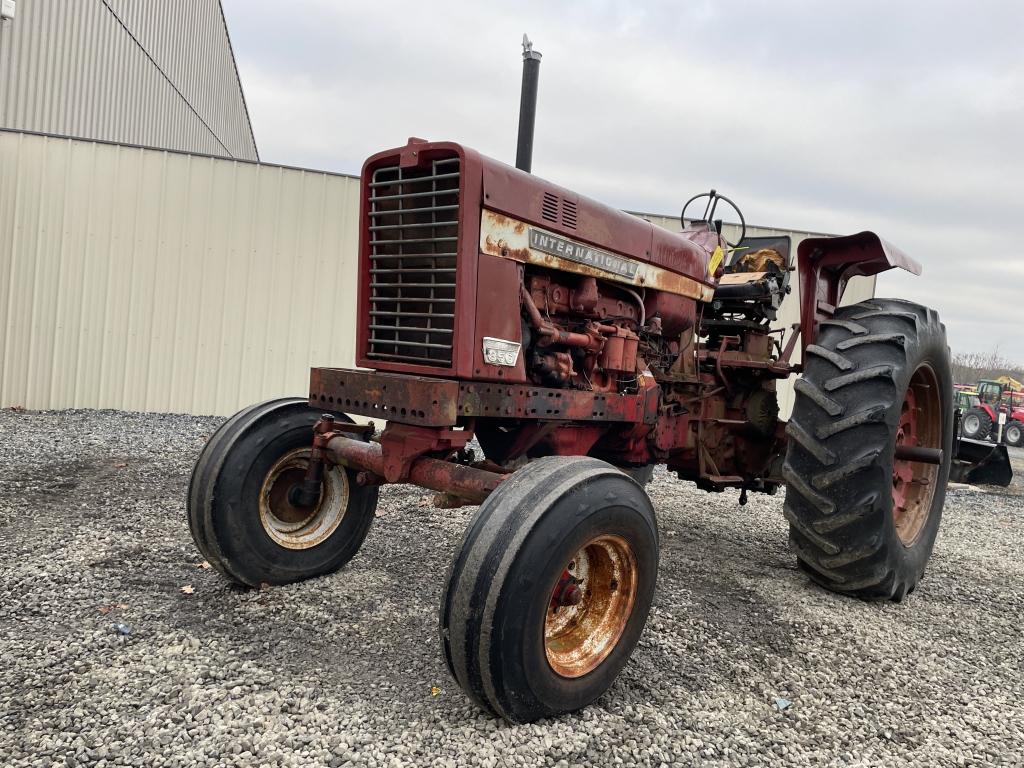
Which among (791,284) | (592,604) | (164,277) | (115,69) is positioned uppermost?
(115,69)

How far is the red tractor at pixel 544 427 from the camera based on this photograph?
2.35 m

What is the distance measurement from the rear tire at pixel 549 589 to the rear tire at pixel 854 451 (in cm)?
123

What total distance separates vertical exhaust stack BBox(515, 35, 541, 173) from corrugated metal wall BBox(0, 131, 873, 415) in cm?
611

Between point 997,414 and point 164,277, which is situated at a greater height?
point 164,277

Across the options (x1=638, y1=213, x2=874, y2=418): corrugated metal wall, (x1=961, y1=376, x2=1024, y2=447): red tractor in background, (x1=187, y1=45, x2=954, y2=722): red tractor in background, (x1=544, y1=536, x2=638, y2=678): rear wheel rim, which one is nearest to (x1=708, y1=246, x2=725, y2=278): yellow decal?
(x1=187, y1=45, x2=954, y2=722): red tractor in background

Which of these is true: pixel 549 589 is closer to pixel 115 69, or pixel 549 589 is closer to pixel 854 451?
pixel 854 451

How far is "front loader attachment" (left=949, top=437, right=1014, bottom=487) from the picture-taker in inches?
279

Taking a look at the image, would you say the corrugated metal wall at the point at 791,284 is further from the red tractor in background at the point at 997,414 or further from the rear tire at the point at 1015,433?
the rear tire at the point at 1015,433

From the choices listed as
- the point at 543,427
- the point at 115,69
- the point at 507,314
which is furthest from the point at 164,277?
the point at 507,314

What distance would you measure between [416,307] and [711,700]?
1.89 m

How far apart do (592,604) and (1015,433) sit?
1983 cm

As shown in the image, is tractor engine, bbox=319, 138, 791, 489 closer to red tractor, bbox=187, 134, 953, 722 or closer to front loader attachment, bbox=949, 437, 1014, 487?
red tractor, bbox=187, 134, 953, 722

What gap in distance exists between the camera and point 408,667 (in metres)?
2.71

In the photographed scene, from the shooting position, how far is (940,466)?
4387 millimetres
